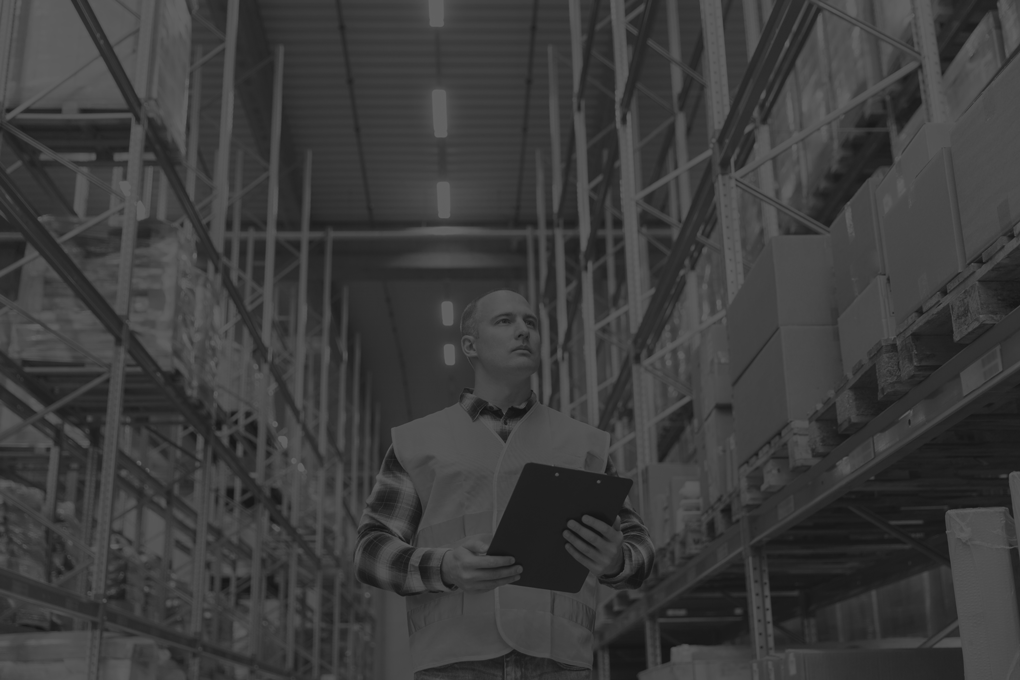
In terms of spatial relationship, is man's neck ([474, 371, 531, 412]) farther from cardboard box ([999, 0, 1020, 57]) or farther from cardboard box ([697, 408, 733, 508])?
cardboard box ([697, 408, 733, 508])

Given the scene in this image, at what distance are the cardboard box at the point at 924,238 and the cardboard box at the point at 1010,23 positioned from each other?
5.38 feet

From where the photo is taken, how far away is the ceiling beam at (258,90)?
14.6 metres

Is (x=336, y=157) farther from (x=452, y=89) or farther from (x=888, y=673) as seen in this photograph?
(x=888, y=673)

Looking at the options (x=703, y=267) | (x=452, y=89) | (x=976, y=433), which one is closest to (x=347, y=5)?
(x=452, y=89)

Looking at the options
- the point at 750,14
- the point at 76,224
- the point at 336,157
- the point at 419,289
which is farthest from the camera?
the point at 419,289

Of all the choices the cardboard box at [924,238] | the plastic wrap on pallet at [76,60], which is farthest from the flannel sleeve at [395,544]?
the plastic wrap on pallet at [76,60]

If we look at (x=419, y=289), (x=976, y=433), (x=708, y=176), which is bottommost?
(x=976, y=433)

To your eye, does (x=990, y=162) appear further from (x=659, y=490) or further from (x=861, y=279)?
(x=659, y=490)

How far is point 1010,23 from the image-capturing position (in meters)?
5.09

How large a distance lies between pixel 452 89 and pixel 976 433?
13.1 m

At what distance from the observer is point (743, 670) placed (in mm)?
5746

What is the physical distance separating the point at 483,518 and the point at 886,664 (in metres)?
2.05

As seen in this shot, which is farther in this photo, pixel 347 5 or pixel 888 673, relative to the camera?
pixel 347 5

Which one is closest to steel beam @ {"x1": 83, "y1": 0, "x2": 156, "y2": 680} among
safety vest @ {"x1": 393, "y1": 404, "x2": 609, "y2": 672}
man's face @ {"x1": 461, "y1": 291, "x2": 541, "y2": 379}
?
safety vest @ {"x1": 393, "y1": 404, "x2": 609, "y2": 672}
